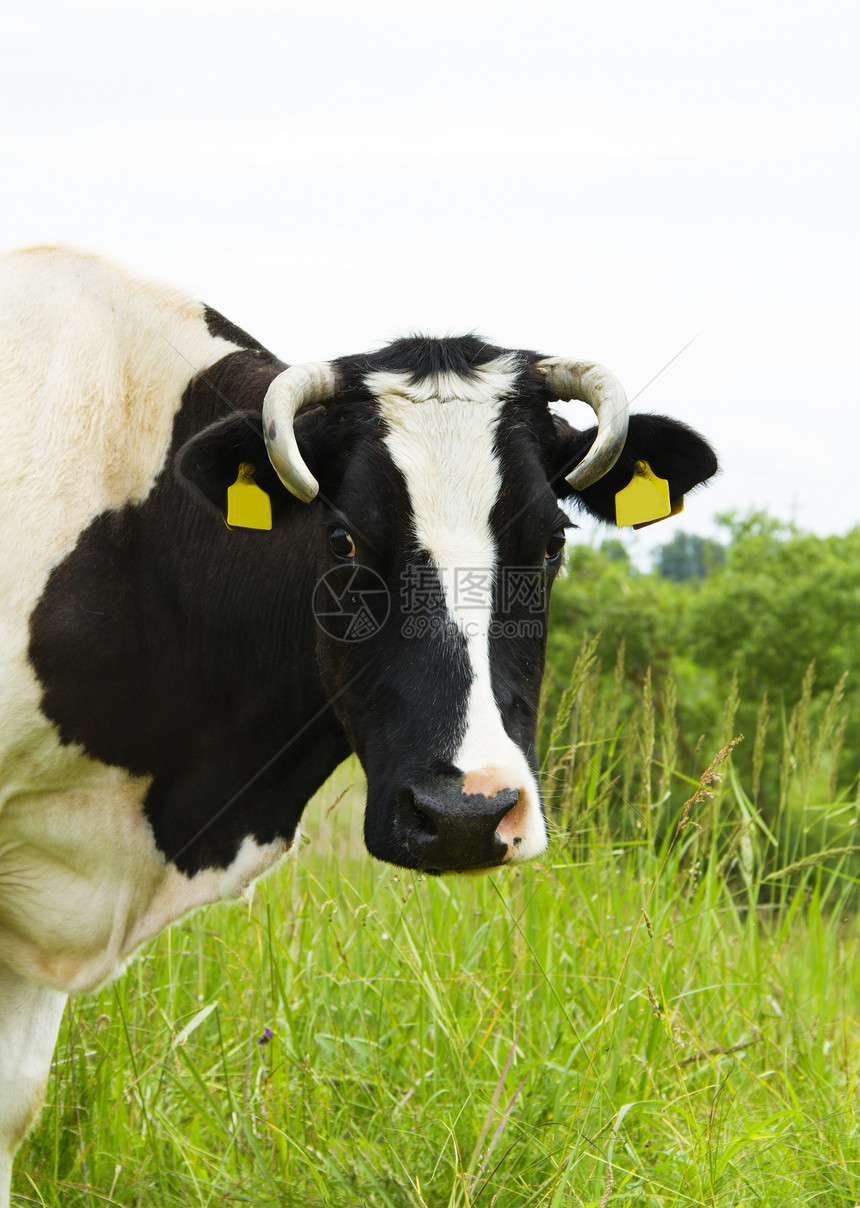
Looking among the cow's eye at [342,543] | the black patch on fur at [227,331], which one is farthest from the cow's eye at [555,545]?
the black patch on fur at [227,331]

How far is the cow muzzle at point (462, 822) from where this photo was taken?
7.50 feet

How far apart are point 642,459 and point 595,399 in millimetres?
430

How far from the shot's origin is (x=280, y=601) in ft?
10.4

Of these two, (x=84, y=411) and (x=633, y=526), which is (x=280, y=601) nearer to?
(x=84, y=411)

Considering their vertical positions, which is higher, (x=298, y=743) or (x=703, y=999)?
(x=298, y=743)

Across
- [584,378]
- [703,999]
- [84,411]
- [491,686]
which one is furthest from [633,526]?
[703,999]

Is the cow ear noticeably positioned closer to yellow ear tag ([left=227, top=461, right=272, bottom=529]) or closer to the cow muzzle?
yellow ear tag ([left=227, top=461, right=272, bottom=529])

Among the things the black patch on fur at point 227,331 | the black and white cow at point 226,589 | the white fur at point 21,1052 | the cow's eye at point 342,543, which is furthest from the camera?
the black patch on fur at point 227,331

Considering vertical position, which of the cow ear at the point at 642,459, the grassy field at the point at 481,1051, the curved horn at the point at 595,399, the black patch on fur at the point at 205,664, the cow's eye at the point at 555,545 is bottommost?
the grassy field at the point at 481,1051

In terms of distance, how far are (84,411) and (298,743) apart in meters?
1.13

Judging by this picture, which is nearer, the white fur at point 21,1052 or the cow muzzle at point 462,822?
the cow muzzle at point 462,822

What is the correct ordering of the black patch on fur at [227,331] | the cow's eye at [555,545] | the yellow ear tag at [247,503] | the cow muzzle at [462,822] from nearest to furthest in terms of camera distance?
1. the cow muzzle at [462,822]
2. the cow's eye at [555,545]
3. the yellow ear tag at [247,503]
4. the black patch on fur at [227,331]

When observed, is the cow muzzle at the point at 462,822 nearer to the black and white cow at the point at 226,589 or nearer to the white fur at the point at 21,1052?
the black and white cow at the point at 226,589

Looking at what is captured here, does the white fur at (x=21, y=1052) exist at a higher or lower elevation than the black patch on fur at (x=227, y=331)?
lower
